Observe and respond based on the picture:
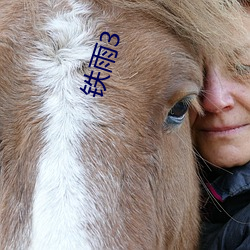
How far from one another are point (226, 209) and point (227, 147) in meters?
0.27

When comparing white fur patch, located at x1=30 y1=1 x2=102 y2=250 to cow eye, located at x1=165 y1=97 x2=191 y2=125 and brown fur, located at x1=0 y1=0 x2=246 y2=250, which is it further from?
cow eye, located at x1=165 y1=97 x2=191 y2=125

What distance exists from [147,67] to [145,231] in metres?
0.51

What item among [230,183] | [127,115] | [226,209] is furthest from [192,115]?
[127,115]

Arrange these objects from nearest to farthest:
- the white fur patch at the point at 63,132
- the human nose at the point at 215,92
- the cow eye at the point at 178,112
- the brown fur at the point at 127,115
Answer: the white fur patch at the point at 63,132, the brown fur at the point at 127,115, the cow eye at the point at 178,112, the human nose at the point at 215,92

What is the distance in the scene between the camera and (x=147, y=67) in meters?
1.69

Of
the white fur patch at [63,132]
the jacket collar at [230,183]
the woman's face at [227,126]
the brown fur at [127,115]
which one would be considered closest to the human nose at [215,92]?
the woman's face at [227,126]

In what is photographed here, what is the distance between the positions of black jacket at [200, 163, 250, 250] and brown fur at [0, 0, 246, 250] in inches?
12.7

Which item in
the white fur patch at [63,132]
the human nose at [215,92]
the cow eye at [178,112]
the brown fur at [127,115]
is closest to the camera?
the white fur patch at [63,132]

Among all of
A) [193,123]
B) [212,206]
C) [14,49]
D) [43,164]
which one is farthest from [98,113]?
[212,206]

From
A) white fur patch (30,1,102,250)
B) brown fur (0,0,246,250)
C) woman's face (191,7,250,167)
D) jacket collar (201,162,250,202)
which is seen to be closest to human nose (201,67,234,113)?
woman's face (191,7,250,167)

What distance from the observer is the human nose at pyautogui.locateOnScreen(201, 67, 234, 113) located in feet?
7.00

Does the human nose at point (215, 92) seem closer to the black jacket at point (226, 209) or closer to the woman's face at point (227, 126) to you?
the woman's face at point (227, 126)

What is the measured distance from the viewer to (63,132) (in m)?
1.53

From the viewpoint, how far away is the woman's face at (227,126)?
219 cm
